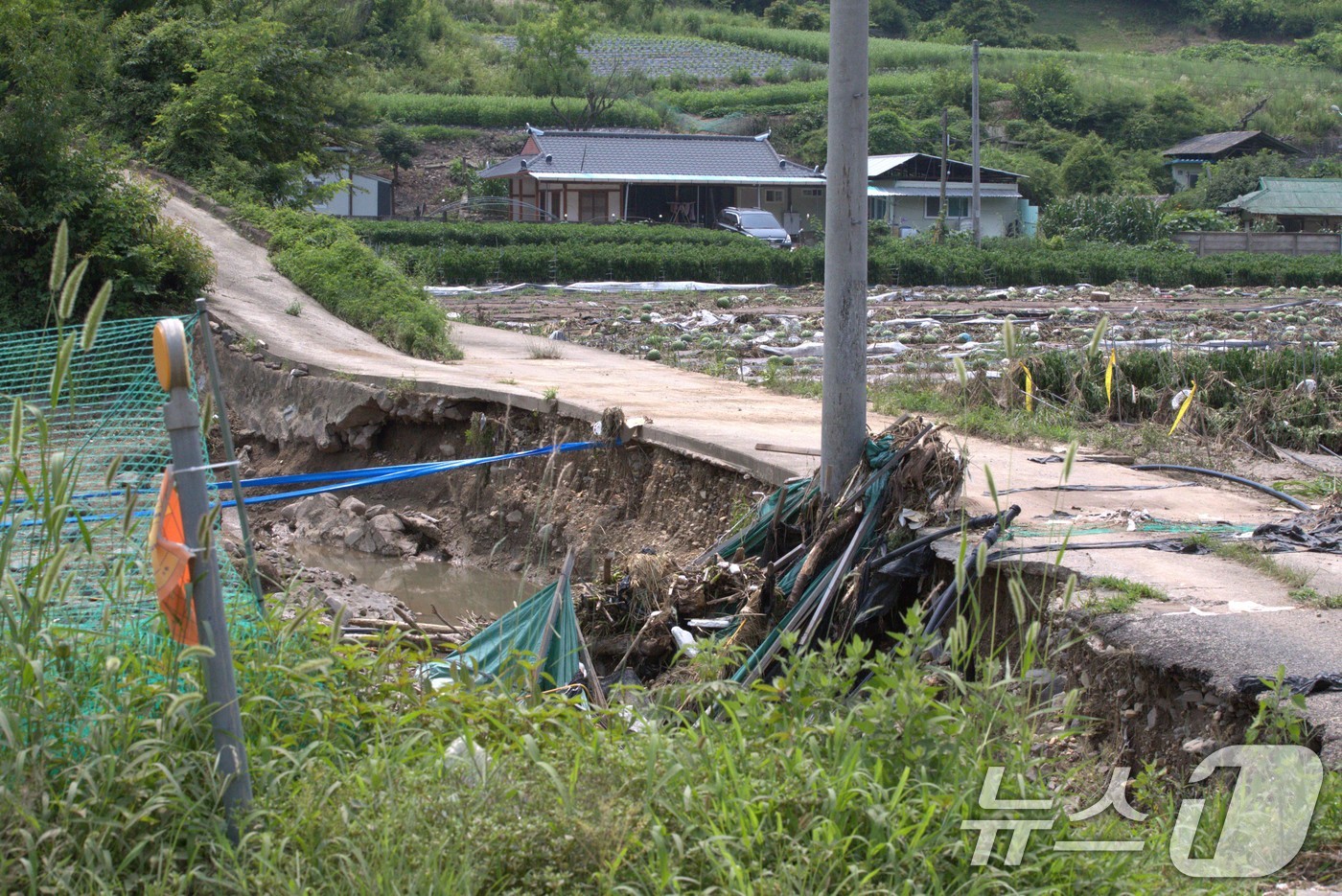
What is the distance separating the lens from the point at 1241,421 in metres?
8.86

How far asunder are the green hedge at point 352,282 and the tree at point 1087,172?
145 feet

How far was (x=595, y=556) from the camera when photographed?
29.1ft

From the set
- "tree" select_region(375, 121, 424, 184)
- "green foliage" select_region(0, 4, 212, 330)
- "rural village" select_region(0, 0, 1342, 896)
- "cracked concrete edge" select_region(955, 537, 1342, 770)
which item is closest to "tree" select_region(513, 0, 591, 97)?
"tree" select_region(375, 121, 424, 184)

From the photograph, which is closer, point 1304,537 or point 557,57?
point 1304,537

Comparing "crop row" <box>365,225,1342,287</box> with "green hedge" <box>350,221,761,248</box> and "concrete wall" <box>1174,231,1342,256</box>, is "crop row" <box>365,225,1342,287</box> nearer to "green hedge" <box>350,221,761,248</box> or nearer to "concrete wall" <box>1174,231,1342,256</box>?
"green hedge" <box>350,221,761,248</box>

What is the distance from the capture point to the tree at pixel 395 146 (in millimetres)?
Result: 50531

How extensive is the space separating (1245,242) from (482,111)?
3437 centimetres

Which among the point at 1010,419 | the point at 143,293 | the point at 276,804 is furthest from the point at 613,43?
the point at 276,804

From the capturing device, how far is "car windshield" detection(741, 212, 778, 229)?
146 ft

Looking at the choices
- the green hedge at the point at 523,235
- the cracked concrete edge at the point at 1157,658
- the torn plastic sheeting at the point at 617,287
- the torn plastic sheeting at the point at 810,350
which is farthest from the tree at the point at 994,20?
the cracked concrete edge at the point at 1157,658

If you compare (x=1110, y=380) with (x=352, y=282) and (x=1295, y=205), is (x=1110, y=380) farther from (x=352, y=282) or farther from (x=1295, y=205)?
(x=1295, y=205)

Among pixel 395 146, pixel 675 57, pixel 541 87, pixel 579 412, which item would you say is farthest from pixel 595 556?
pixel 675 57

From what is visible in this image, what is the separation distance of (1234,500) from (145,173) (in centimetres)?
1782

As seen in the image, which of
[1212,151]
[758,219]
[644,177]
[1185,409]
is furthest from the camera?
[1212,151]
